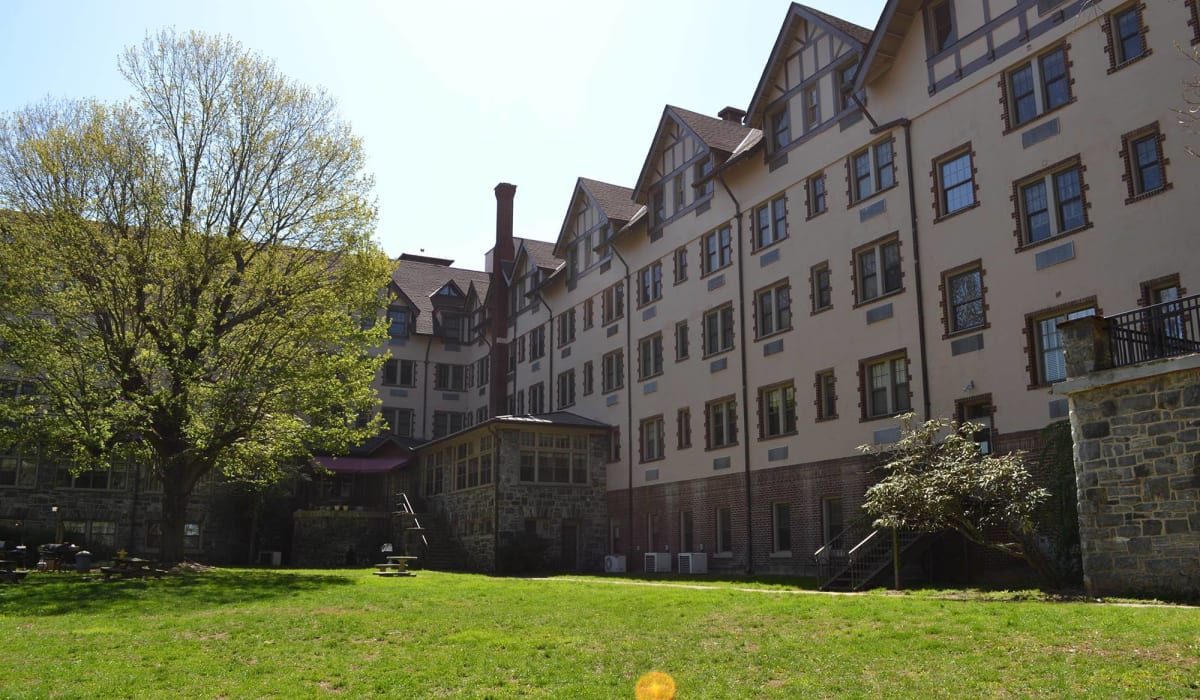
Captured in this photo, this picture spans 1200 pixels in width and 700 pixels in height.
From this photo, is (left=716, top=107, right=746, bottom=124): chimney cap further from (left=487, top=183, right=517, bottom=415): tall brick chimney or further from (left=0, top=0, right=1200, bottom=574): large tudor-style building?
(left=487, top=183, right=517, bottom=415): tall brick chimney

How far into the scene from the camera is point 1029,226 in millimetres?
21891

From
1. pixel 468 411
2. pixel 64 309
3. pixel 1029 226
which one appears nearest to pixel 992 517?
pixel 1029 226

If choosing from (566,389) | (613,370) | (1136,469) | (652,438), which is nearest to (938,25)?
(1136,469)

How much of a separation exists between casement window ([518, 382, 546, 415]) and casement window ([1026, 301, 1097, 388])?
27.0 m

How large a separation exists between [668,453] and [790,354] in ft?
25.5

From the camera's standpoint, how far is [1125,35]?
66.6 ft

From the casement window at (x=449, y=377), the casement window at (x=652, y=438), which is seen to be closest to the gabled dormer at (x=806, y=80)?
the casement window at (x=652, y=438)

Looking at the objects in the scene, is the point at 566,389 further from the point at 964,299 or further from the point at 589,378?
the point at 964,299

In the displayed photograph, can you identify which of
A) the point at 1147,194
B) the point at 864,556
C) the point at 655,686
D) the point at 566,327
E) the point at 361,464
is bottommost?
the point at 655,686

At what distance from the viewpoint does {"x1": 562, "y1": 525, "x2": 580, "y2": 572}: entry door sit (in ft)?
127

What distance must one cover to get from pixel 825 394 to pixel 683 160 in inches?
468

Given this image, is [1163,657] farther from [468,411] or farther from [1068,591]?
[468,411]

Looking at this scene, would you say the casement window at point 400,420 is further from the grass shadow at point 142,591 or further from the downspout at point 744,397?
the downspout at point 744,397

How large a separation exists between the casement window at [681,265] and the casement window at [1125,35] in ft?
55.0
